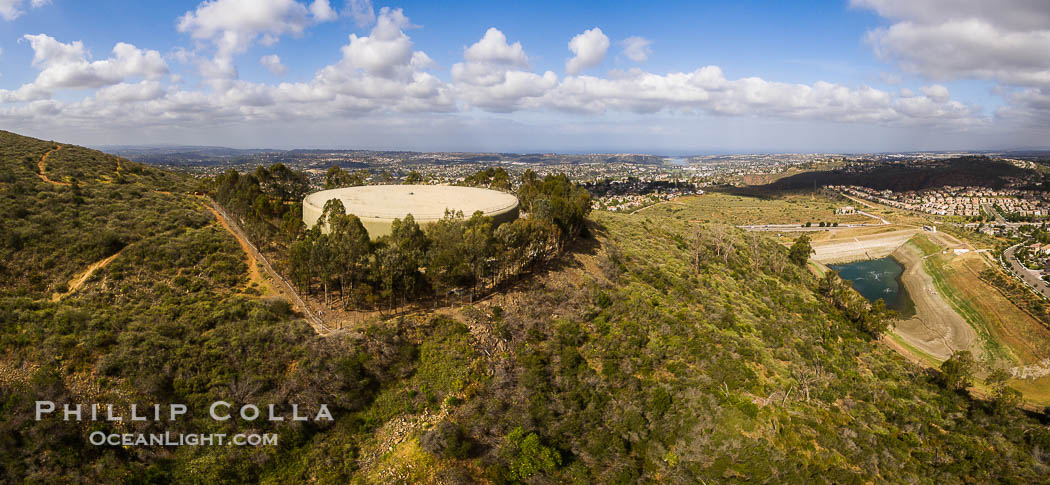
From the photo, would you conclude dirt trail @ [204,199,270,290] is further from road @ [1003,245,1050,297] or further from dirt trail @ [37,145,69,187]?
road @ [1003,245,1050,297]

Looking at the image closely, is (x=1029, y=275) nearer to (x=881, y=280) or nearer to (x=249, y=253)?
(x=881, y=280)

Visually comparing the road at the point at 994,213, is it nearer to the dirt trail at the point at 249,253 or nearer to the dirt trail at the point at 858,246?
the dirt trail at the point at 858,246

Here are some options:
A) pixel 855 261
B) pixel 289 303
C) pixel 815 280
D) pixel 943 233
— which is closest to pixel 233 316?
pixel 289 303

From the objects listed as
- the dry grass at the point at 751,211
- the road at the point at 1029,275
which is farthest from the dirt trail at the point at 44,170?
the road at the point at 1029,275

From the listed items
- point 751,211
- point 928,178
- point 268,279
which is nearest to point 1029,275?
point 751,211

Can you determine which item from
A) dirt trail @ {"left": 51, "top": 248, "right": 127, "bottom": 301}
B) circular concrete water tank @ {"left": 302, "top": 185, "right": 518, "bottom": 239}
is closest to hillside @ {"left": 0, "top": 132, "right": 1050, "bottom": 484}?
dirt trail @ {"left": 51, "top": 248, "right": 127, "bottom": 301}

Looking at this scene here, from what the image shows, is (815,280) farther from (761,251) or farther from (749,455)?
(749,455)
